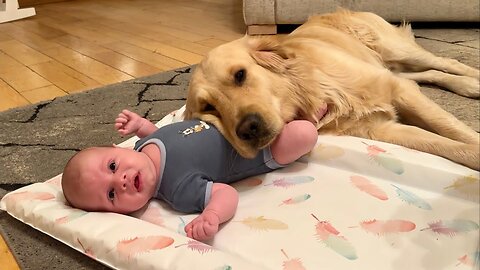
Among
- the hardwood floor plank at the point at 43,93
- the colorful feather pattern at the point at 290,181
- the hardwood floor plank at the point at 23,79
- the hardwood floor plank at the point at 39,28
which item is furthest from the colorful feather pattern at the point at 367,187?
the hardwood floor plank at the point at 39,28

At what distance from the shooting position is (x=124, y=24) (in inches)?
164

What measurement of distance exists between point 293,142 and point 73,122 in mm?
1124

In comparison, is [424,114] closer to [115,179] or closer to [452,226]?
[452,226]

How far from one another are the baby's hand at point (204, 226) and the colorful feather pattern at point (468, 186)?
58 centimetres

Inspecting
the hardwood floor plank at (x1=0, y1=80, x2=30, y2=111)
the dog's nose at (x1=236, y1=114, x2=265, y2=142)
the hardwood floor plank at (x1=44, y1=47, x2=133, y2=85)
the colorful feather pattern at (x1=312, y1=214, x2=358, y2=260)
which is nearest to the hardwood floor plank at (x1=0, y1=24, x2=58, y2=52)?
the hardwood floor plank at (x1=44, y1=47, x2=133, y2=85)

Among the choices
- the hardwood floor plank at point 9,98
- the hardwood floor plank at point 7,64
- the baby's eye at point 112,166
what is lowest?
the hardwood floor plank at point 9,98

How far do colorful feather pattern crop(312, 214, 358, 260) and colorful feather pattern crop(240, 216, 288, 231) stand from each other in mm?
82

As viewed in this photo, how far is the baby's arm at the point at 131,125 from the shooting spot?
5.26ft

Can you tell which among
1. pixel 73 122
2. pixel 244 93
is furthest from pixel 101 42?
pixel 244 93

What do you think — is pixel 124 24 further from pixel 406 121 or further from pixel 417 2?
pixel 406 121

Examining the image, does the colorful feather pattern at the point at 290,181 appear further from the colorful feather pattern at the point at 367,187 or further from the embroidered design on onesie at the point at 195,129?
the embroidered design on onesie at the point at 195,129

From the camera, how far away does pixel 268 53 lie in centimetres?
150

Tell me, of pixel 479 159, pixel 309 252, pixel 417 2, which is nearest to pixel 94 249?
pixel 309 252

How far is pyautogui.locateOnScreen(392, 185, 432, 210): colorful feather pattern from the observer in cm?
122
